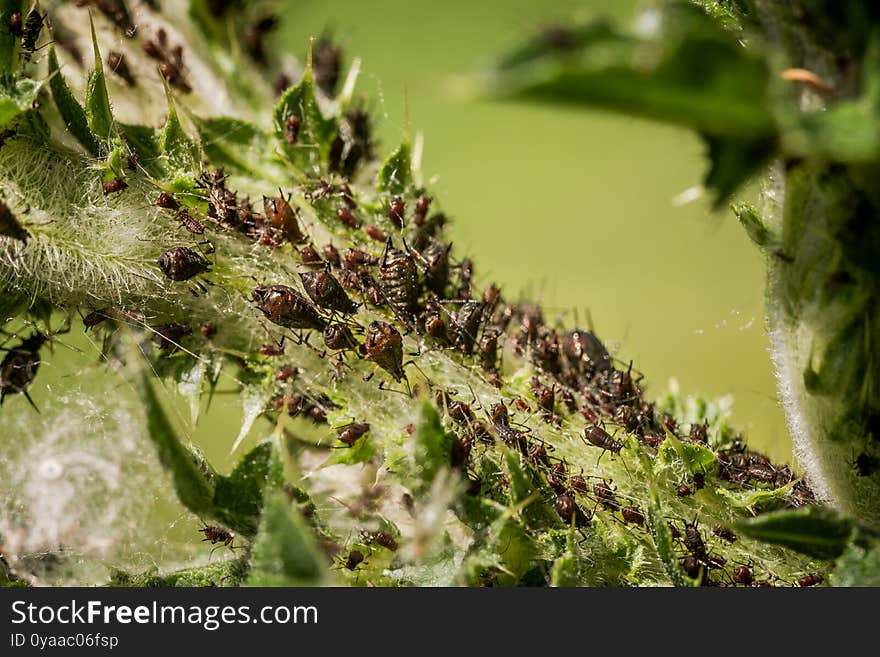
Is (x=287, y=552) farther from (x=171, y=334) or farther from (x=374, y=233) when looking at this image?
(x=374, y=233)

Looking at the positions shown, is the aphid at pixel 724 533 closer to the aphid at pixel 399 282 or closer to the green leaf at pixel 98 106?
the aphid at pixel 399 282

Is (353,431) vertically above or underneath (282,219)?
underneath

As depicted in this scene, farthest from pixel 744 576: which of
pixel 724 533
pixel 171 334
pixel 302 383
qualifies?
pixel 171 334

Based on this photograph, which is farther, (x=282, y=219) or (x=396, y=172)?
(x=396, y=172)

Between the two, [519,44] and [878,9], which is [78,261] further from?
[878,9]

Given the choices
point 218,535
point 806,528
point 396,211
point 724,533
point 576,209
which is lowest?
point 806,528

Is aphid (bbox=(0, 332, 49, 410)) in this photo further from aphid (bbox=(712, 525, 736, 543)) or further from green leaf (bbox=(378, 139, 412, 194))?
aphid (bbox=(712, 525, 736, 543))

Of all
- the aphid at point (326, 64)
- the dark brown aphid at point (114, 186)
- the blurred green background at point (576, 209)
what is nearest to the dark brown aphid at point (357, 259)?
the dark brown aphid at point (114, 186)

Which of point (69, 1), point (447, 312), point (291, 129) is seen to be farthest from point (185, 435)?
point (69, 1)
